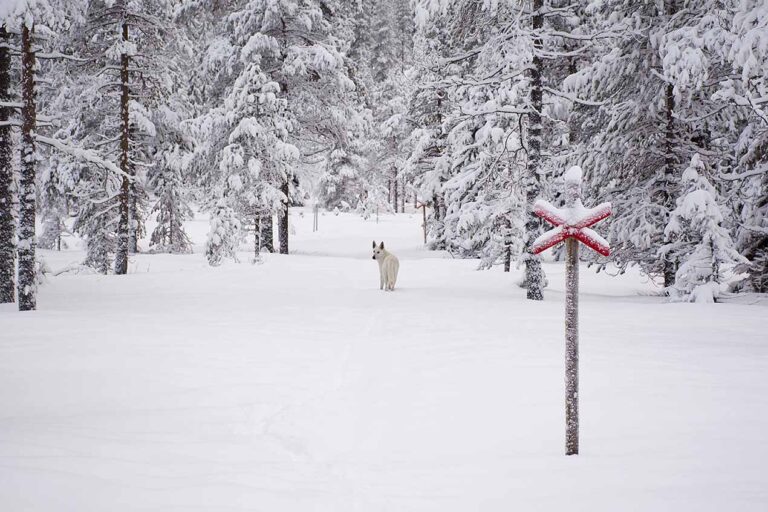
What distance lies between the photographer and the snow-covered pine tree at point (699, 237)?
40.9 feet

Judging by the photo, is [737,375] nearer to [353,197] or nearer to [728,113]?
[728,113]

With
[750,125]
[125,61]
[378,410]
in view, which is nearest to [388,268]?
[378,410]

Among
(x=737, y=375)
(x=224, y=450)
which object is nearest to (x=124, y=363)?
(x=224, y=450)

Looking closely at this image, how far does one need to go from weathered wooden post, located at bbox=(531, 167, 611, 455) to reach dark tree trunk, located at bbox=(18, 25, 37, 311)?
11.3m

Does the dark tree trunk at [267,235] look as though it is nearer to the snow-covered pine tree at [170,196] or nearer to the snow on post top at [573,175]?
the snow-covered pine tree at [170,196]

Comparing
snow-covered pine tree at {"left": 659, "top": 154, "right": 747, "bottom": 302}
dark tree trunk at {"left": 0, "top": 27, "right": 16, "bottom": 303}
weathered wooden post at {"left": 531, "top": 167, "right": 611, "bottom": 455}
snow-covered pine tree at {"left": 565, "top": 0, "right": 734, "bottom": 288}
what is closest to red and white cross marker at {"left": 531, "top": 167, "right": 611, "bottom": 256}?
weathered wooden post at {"left": 531, "top": 167, "right": 611, "bottom": 455}

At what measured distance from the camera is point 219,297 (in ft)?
48.2

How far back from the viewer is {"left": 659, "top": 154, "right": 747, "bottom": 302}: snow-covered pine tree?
12.5 meters

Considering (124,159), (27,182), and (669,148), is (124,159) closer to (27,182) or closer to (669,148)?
(27,182)

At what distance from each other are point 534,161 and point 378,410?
31.1 feet

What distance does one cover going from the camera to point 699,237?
13.7m

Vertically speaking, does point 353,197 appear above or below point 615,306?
above

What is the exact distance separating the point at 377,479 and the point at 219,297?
431 inches

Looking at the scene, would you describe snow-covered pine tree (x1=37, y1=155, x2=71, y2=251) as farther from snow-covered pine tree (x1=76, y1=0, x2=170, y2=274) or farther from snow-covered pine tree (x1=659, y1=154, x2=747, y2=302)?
snow-covered pine tree (x1=659, y1=154, x2=747, y2=302)
